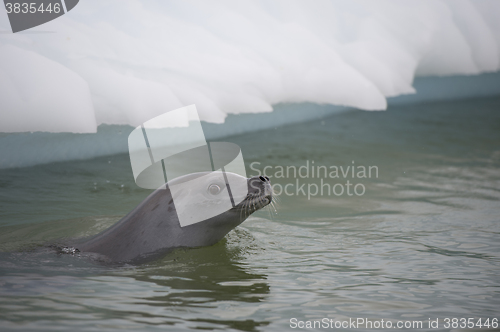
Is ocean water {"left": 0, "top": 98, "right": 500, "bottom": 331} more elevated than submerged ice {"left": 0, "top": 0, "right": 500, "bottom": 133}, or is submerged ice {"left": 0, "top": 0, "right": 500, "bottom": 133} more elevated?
submerged ice {"left": 0, "top": 0, "right": 500, "bottom": 133}

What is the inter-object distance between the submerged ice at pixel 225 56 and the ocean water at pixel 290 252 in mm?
856

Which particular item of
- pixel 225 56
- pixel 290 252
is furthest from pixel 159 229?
pixel 225 56

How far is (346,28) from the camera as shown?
11766 millimetres

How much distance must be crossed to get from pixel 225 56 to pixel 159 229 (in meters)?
6.35

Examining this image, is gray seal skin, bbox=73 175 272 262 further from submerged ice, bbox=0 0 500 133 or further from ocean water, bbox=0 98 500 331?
submerged ice, bbox=0 0 500 133

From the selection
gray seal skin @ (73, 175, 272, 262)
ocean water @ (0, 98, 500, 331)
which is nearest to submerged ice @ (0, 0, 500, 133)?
ocean water @ (0, 98, 500, 331)

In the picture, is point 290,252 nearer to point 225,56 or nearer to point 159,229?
point 159,229

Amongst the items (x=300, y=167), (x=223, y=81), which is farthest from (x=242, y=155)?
(x=223, y=81)

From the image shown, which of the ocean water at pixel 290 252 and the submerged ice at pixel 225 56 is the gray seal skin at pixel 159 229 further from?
the submerged ice at pixel 225 56

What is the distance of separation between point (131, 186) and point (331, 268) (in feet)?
10.9

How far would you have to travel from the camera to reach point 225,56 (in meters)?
9.80

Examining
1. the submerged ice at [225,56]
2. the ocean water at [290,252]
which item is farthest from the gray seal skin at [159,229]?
the submerged ice at [225,56]

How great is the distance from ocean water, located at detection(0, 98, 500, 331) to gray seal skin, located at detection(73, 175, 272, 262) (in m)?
0.10

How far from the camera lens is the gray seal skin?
3.81 meters
